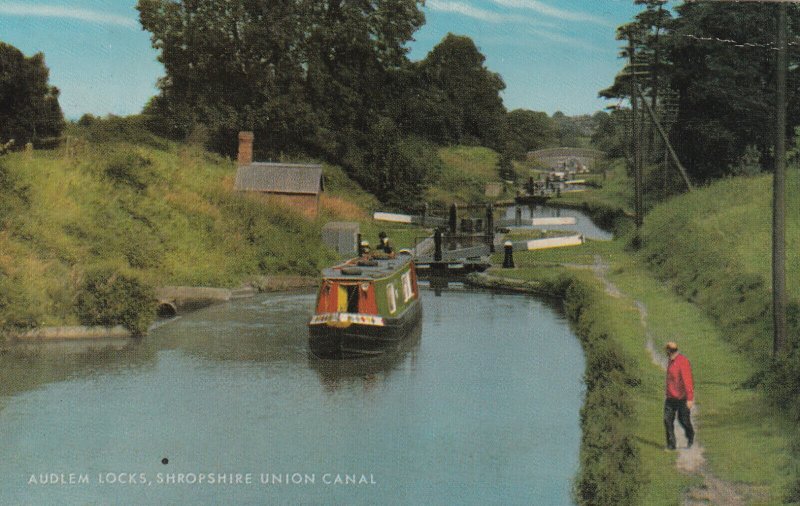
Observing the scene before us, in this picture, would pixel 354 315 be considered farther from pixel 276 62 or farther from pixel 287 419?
pixel 276 62

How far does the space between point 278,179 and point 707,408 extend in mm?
37129

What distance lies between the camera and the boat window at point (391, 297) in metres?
31.8

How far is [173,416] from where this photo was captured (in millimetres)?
24406

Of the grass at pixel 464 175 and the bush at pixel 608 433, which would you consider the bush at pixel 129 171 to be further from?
the grass at pixel 464 175

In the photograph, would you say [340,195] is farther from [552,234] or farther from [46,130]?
[46,130]

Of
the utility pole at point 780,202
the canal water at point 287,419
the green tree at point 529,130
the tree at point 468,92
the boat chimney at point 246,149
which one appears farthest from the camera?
the green tree at point 529,130

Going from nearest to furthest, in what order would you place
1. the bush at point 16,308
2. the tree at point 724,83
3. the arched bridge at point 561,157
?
the bush at point 16,308 < the tree at point 724,83 < the arched bridge at point 561,157

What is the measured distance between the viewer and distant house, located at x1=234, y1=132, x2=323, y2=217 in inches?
2147

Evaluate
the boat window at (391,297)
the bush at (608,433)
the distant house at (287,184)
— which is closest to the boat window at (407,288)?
the boat window at (391,297)

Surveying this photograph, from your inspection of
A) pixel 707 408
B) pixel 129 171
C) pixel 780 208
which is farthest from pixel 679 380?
pixel 129 171

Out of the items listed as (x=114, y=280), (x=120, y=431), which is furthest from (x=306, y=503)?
(x=114, y=280)

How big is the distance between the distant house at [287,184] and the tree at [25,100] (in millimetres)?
9458

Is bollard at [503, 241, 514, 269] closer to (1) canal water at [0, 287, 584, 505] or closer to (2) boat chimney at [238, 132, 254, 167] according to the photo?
(1) canal water at [0, 287, 584, 505]

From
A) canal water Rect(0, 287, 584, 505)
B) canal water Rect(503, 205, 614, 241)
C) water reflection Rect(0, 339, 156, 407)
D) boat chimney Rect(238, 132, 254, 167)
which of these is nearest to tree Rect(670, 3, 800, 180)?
canal water Rect(503, 205, 614, 241)
